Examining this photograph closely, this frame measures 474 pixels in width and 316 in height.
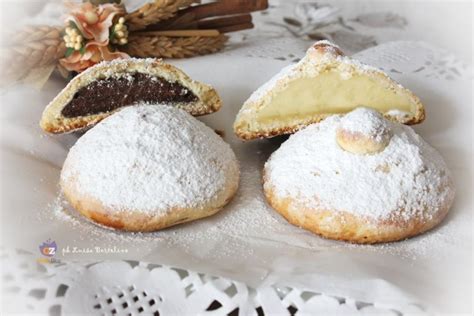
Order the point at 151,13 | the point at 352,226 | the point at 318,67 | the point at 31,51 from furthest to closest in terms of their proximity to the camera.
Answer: the point at 151,13 → the point at 31,51 → the point at 318,67 → the point at 352,226

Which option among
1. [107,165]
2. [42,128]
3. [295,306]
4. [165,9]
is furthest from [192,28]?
[295,306]

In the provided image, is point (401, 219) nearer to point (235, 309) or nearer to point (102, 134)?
point (235, 309)

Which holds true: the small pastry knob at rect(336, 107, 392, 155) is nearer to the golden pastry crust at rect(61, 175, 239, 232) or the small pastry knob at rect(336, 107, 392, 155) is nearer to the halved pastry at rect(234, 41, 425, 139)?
the halved pastry at rect(234, 41, 425, 139)

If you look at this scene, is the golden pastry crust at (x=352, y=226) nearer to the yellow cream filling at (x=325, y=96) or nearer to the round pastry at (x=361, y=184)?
the round pastry at (x=361, y=184)

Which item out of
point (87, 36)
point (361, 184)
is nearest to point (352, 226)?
point (361, 184)

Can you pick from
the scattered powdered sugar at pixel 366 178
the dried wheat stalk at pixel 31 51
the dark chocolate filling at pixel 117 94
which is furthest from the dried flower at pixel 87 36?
the scattered powdered sugar at pixel 366 178

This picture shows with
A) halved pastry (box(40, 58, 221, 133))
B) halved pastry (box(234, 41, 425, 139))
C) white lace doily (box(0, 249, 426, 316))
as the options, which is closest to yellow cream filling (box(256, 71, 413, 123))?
halved pastry (box(234, 41, 425, 139))

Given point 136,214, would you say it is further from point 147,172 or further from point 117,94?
point 117,94
